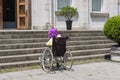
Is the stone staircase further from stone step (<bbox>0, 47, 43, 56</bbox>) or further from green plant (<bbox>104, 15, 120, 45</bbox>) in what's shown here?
green plant (<bbox>104, 15, 120, 45</bbox>)

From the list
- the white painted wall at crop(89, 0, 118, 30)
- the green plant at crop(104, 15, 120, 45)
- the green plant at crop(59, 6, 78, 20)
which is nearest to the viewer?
the green plant at crop(104, 15, 120, 45)

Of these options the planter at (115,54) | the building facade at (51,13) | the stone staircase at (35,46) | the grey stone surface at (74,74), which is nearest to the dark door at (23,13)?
the building facade at (51,13)

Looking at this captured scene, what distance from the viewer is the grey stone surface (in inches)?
355

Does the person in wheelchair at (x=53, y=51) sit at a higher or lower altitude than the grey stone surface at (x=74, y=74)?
higher

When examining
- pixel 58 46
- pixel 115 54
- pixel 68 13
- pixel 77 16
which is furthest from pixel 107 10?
pixel 58 46

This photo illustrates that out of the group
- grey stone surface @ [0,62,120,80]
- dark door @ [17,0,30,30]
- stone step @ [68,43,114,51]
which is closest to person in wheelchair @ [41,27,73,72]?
grey stone surface @ [0,62,120,80]

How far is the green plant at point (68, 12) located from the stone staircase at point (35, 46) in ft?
6.02

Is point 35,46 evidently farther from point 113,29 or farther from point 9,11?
point 9,11

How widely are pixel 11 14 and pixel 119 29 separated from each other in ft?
29.6

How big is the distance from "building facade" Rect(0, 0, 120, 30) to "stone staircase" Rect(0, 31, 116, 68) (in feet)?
8.16

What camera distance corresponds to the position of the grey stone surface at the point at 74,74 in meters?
9.02

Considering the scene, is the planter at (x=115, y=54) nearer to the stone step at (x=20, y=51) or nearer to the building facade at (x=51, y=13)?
the stone step at (x=20, y=51)

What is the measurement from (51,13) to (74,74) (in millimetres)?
7379

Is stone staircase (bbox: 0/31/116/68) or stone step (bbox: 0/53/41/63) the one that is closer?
stone step (bbox: 0/53/41/63)
